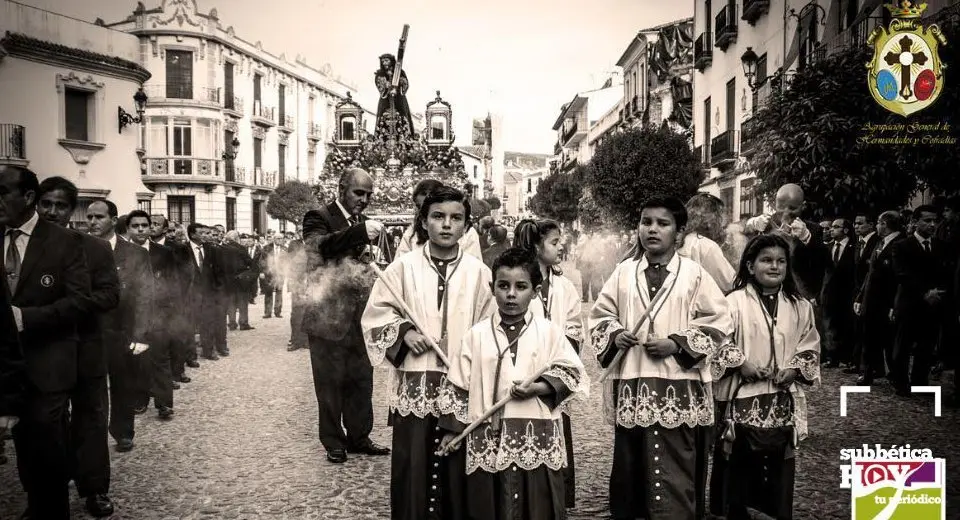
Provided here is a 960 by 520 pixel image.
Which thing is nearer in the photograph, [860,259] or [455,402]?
[455,402]

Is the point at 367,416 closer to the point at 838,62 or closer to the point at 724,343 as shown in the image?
the point at 724,343

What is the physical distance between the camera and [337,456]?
19.1 feet

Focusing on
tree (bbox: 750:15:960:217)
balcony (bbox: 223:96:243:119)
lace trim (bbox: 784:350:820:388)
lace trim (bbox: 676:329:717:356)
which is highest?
balcony (bbox: 223:96:243:119)

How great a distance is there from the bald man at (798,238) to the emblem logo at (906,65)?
2004 millimetres

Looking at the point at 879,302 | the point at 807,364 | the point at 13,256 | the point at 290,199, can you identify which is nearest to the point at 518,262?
the point at 807,364

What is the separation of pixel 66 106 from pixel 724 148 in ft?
46.7

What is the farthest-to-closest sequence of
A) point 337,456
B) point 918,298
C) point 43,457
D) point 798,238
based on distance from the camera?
point 918,298 → point 798,238 → point 337,456 → point 43,457

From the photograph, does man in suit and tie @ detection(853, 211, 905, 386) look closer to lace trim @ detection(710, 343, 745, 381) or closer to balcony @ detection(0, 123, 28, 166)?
lace trim @ detection(710, 343, 745, 381)

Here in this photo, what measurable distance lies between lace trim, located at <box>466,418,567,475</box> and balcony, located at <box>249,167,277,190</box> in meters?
28.1

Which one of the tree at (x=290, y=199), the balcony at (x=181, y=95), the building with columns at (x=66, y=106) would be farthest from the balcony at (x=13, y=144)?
the tree at (x=290, y=199)

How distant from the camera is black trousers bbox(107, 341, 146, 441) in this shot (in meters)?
6.04

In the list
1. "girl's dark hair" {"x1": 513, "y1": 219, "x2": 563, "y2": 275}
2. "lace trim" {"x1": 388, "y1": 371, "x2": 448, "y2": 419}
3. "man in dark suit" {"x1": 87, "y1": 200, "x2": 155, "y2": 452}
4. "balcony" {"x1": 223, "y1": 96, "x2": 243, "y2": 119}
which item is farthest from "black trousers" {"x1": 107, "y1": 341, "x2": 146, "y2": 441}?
"balcony" {"x1": 223, "y1": 96, "x2": 243, "y2": 119}

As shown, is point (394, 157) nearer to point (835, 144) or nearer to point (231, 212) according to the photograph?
point (835, 144)

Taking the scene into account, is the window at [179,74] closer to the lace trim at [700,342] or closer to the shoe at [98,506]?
the shoe at [98,506]
